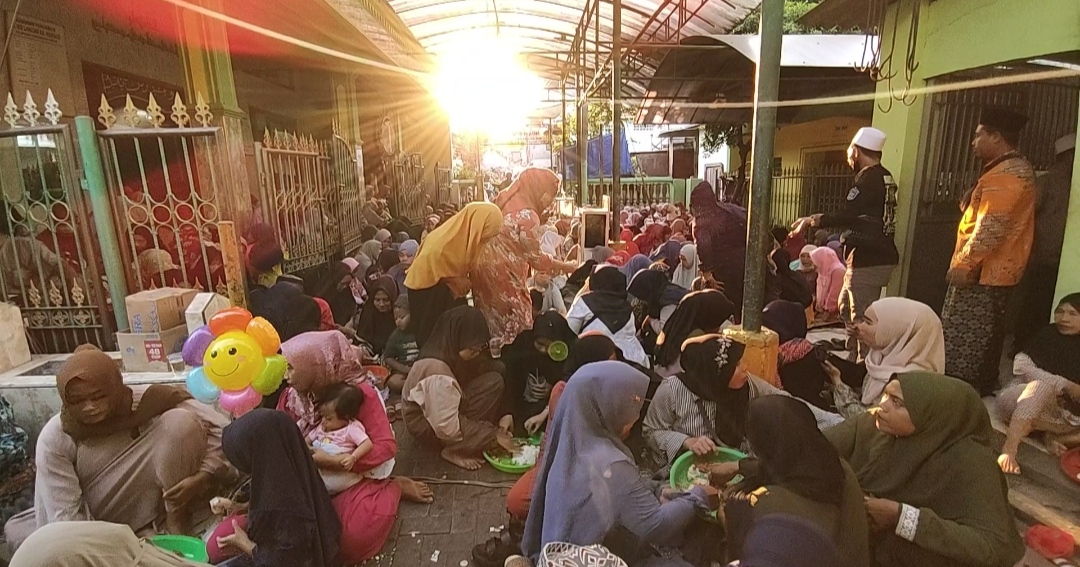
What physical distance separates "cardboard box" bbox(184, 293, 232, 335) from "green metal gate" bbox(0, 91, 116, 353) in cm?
90

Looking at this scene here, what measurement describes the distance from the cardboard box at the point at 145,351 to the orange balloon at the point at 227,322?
615 mm

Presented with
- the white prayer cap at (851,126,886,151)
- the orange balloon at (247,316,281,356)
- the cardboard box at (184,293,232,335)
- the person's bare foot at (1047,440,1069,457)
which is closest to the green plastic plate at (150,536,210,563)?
the orange balloon at (247,316,281,356)

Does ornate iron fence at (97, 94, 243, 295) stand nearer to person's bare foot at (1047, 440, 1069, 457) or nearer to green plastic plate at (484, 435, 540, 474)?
green plastic plate at (484, 435, 540, 474)

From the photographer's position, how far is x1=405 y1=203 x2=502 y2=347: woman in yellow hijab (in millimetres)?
4414

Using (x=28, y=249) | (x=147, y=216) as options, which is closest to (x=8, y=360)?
(x=28, y=249)

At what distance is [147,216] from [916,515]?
492cm

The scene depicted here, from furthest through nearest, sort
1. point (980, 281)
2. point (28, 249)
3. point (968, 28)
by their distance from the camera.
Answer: point (968, 28)
point (28, 249)
point (980, 281)

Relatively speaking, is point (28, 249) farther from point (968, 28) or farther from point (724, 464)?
point (968, 28)

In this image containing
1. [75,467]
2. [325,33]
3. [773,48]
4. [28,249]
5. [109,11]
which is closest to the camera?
[75,467]

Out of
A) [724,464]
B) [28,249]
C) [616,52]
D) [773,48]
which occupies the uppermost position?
[616,52]

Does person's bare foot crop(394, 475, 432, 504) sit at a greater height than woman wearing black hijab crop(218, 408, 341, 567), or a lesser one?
lesser

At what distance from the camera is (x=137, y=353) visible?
3.59 m

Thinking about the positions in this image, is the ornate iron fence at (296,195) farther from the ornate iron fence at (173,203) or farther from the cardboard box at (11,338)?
the cardboard box at (11,338)

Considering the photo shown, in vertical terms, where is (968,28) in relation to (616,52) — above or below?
below
